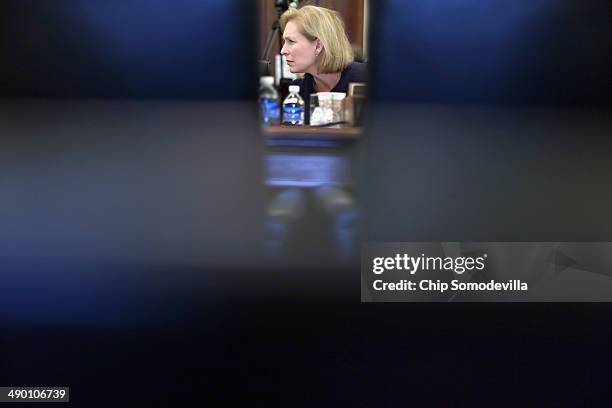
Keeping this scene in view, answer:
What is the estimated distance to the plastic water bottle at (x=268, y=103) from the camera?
2.61 feet

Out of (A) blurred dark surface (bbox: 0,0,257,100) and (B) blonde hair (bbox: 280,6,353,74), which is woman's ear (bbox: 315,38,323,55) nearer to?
(B) blonde hair (bbox: 280,6,353,74)

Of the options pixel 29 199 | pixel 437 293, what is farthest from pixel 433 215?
pixel 29 199

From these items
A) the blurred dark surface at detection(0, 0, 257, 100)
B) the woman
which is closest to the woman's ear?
the woman

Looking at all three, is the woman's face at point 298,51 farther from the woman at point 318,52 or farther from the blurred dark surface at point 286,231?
the blurred dark surface at point 286,231

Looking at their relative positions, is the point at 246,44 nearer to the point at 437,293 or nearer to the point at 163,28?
the point at 163,28

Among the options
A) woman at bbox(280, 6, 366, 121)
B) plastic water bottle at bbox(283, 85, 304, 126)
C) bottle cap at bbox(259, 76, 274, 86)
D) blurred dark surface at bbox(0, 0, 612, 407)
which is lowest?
blurred dark surface at bbox(0, 0, 612, 407)

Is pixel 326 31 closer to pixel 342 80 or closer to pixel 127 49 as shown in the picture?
pixel 342 80

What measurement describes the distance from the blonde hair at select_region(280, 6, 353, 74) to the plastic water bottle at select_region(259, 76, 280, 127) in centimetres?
9

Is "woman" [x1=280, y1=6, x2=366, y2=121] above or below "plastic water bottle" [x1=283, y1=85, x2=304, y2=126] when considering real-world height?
above

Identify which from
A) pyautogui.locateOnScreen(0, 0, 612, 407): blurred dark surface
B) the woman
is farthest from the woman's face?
pyautogui.locateOnScreen(0, 0, 612, 407): blurred dark surface

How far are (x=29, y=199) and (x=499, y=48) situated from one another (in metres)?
0.84

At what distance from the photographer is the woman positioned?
792 mm

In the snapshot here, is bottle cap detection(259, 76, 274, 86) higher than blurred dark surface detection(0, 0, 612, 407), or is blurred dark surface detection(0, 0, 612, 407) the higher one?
bottle cap detection(259, 76, 274, 86)

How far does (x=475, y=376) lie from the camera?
830 millimetres
